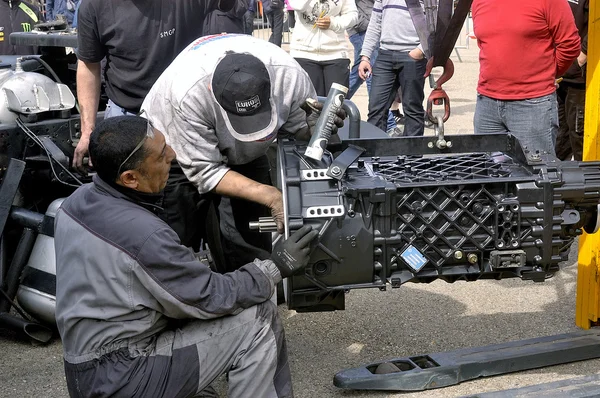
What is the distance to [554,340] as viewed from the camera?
3.88 meters

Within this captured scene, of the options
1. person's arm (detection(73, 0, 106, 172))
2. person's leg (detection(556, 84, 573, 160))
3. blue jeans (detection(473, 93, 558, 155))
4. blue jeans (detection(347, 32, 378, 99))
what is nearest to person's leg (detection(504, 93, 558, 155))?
blue jeans (detection(473, 93, 558, 155))

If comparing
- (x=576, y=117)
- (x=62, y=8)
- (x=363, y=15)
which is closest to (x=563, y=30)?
(x=576, y=117)

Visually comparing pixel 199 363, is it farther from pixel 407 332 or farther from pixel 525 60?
pixel 525 60

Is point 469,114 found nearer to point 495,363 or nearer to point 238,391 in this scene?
point 495,363

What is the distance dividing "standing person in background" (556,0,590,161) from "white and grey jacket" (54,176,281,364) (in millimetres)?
3658

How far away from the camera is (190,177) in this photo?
3.53 m

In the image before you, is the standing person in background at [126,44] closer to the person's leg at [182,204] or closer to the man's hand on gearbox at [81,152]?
the man's hand on gearbox at [81,152]

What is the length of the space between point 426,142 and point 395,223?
0.52 m

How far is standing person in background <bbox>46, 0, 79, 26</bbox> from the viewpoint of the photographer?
11.8 metres

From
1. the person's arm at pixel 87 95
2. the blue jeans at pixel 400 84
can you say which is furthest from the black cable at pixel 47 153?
the blue jeans at pixel 400 84

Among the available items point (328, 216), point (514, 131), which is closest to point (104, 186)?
point (328, 216)

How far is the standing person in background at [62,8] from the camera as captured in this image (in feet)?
38.5

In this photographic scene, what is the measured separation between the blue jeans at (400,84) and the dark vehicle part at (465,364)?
3.38m

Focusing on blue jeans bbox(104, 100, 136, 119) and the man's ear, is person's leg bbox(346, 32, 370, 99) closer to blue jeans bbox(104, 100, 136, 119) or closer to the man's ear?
blue jeans bbox(104, 100, 136, 119)
